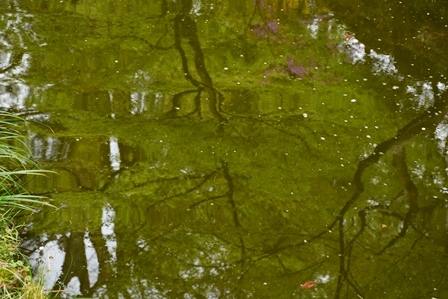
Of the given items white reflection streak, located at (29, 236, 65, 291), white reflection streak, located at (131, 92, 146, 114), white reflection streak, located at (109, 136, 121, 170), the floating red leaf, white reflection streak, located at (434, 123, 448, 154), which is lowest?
white reflection streak, located at (29, 236, 65, 291)

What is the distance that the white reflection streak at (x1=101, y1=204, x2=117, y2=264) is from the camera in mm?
3008

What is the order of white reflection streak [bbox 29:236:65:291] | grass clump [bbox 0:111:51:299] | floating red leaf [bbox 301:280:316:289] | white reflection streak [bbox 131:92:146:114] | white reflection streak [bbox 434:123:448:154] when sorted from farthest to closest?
white reflection streak [bbox 131:92:146:114], white reflection streak [bbox 434:123:448:154], floating red leaf [bbox 301:280:316:289], white reflection streak [bbox 29:236:65:291], grass clump [bbox 0:111:51:299]

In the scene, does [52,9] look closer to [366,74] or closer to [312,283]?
[366,74]

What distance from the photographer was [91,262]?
2.92 m

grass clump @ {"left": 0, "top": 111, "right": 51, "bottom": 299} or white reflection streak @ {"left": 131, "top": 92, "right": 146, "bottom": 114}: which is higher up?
white reflection streak @ {"left": 131, "top": 92, "right": 146, "bottom": 114}

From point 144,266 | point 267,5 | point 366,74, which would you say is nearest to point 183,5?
point 267,5

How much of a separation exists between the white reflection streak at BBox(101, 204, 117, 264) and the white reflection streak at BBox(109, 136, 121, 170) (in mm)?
338

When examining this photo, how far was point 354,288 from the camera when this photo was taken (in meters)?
2.93

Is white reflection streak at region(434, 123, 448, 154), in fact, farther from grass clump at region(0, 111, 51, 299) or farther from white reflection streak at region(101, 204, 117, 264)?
grass clump at region(0, 111, 51, 299)

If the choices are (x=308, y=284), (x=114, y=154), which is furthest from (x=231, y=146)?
(x=308, y=284)

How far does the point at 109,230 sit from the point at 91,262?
0.77 feet

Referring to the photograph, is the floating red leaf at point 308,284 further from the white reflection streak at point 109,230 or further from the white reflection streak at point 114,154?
the white reflection streak at point 114,154

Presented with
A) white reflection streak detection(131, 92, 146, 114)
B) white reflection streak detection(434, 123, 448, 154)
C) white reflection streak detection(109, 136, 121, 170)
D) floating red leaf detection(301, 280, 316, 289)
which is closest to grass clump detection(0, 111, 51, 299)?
white reflection streak detection(109, 136, 121, 170)

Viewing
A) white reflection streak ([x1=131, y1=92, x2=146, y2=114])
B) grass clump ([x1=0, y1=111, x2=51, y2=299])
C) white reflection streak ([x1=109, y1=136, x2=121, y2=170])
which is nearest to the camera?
grass clump ([x1=0, y1=111, x2=51, y2=299])
